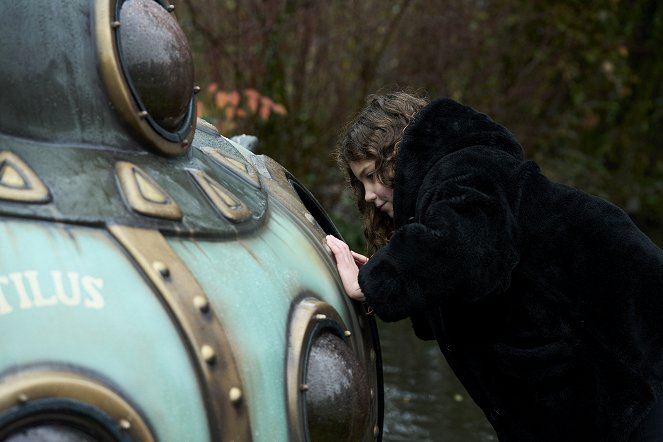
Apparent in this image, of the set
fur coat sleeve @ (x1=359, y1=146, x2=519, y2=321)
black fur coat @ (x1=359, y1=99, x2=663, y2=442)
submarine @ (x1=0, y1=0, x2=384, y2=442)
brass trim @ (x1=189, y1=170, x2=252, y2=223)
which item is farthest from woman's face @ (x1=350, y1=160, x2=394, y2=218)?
brass trim @ (x1=189, y1=170, x2=252, y2=223)

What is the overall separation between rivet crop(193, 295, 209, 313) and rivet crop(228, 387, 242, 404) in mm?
160

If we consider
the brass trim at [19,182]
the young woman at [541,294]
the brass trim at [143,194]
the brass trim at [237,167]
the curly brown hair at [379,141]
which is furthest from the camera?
the curly brown hair at [379,141]

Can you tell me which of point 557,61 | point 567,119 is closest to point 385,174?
point 557,61

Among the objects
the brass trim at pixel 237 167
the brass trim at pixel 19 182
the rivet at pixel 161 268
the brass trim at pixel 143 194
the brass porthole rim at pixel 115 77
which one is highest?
the brass porthole rim at pixel 115 77

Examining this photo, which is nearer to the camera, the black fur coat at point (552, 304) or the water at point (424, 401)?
the black fur coat at point (552, 304)

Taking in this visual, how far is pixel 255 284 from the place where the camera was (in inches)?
83.2

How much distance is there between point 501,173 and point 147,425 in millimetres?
1181

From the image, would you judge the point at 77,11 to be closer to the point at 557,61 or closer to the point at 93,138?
the point at 93,138

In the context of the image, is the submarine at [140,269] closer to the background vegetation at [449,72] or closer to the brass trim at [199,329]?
the brass trim at [199,329]

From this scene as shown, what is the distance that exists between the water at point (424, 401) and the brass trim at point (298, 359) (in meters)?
2.97

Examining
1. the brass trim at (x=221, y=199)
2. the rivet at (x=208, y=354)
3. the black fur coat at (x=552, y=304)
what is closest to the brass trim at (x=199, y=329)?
the rivet at (x=208, y=354)

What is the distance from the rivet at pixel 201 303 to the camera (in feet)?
6.38

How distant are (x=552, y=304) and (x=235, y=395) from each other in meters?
1.08

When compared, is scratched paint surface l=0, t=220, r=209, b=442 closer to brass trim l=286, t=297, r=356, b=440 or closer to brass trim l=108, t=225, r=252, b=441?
brass trim l=108, t=225, r=252, b=441
